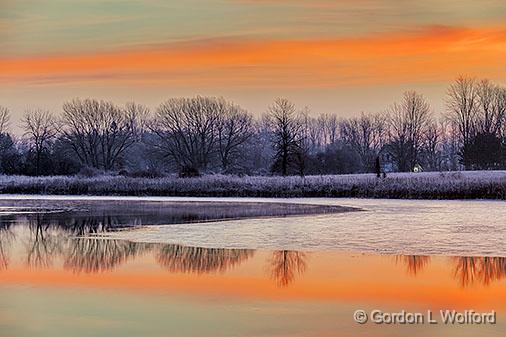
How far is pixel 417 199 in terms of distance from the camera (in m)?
30.6

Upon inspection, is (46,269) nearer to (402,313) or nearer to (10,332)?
(10,332)

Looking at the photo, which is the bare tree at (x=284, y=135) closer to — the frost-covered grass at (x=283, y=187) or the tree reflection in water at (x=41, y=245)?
the frost-covered grass at (x=283, y=187)

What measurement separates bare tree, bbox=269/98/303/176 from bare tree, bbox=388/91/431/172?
289 inches

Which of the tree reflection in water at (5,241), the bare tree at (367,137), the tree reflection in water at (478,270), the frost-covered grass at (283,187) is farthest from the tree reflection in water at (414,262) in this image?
the bare tree at (367,137)

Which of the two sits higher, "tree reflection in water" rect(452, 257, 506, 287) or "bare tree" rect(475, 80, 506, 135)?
"bare tree" rect(475, 80, 506, 135)

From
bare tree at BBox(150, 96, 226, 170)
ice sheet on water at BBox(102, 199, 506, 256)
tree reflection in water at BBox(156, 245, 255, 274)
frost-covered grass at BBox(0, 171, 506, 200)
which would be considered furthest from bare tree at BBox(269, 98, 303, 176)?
tree reflection in water at BBox(156, 245, 255, 274)

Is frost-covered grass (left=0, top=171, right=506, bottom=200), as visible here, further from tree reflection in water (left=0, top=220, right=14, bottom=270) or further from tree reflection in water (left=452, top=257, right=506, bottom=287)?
tree reflection in water (left=452, top=257, right=506, bottom=287)

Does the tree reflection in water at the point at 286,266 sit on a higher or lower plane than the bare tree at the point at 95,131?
lower

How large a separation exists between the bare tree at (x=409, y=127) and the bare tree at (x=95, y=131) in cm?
2327

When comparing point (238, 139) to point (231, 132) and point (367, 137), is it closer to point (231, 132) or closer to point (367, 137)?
point (231, 132)

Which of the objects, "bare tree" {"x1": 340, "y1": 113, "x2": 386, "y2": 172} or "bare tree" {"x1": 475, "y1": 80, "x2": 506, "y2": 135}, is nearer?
"bare tree" {"x1": 475, "y1": 80, "x2": 506, "y2": 135}

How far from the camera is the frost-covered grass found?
3069cm

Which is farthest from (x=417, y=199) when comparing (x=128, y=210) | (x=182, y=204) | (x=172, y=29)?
(x=172, y=29)

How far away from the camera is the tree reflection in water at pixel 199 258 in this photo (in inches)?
525
